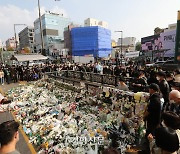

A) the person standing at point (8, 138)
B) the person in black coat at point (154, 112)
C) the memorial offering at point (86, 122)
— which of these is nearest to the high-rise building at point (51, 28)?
the memorial offering at point (86, 122)

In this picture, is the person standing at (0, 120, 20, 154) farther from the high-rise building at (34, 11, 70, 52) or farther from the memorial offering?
the high-rise building at (34, 11, 70, 52)

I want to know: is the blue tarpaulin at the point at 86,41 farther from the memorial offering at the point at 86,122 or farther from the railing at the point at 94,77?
the memorial offering at the point at 86,122

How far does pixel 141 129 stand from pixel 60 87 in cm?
665

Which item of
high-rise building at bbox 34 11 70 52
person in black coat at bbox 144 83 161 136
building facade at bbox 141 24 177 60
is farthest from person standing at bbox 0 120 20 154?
high-rise building at bbox 34 11 70 52

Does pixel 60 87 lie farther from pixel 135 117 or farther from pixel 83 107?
pixel 135 117

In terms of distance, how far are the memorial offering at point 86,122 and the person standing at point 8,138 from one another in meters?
2.09

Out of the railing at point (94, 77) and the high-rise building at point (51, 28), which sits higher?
the high-rise building at point (51, 28)

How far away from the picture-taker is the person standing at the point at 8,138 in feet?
7.00

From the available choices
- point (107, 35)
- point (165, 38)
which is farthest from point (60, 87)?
point (107, 35)

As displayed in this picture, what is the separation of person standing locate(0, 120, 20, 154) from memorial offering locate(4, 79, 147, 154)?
209cm

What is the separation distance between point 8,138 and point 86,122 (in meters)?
3.50

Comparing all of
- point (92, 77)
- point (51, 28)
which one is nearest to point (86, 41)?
point (51, 28)

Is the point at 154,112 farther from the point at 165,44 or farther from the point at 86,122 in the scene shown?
the point at 165,44

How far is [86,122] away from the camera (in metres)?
5.48
